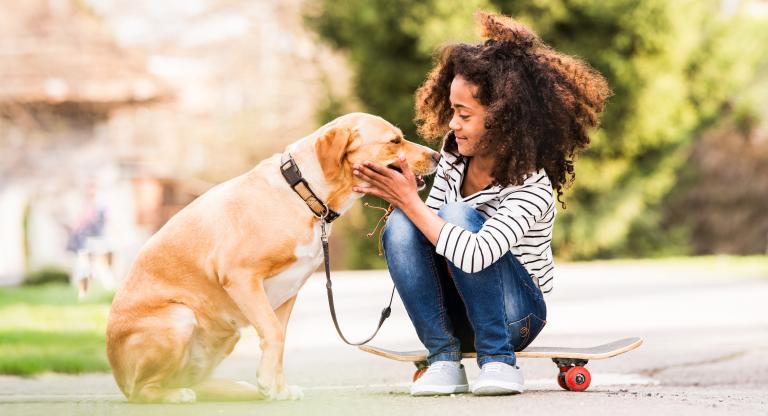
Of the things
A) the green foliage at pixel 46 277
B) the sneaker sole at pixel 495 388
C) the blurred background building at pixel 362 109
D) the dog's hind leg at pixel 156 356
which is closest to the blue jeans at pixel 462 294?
the sneaker sole at pixel 495 388

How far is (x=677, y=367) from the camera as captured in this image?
19.1 ft

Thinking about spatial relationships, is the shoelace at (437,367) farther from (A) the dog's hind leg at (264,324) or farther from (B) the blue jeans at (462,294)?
(A) the dog's hind leg at (264,324)

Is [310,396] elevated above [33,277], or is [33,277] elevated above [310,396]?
[33,277]

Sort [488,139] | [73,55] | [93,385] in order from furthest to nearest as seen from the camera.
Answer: [73,55], [93,385], [488,139]

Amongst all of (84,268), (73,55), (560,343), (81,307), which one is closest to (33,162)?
(73,55)

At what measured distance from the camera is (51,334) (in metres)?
7.45

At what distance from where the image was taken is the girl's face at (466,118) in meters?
4.16

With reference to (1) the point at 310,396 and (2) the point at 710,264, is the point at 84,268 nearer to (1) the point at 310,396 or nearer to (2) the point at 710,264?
(2) the point at 710,264

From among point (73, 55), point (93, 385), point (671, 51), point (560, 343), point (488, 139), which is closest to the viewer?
point (488, 139)

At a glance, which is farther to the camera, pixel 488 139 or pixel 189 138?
pixel 189 138

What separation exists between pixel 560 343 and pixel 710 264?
9.48 metres

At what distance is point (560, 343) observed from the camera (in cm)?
685

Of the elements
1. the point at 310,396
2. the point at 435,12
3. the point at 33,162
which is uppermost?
the point at 435,12

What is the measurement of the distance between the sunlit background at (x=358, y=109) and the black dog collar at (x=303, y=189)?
6471 mm
